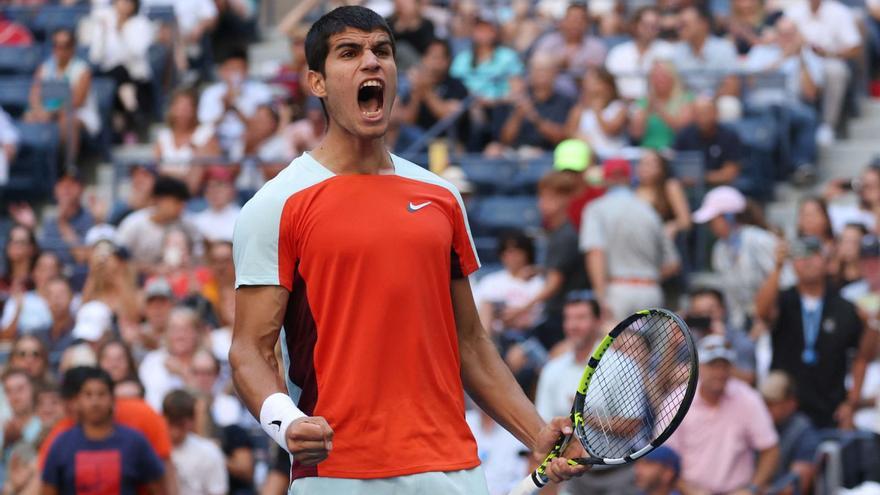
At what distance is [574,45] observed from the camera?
14.7 metres

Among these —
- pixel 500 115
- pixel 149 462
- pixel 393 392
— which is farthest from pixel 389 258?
pixel 500 115

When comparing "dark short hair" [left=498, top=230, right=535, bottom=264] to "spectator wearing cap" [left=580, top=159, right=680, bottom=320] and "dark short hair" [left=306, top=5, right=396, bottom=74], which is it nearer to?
"spectator wearing cap" [left=580, top=159, right=680, bottom=320]

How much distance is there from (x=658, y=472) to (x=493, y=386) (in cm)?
452

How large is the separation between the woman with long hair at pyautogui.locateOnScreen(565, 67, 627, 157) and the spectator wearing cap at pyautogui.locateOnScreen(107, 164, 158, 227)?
125 inches

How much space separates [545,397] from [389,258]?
5.32 meters

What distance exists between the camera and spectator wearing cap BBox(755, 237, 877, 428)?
34.6ft

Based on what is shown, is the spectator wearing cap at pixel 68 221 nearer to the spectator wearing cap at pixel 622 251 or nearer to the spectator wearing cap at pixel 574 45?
the spectator wearing cap at pixel 574 45

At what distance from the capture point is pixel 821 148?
14094 millimetres

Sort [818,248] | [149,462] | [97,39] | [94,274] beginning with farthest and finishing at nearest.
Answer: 1. [97,39]
2. [94,274]
3. [818,248]
4. [149,462]

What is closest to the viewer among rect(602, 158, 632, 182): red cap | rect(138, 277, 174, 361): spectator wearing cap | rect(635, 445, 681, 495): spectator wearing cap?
rect(635, 445, 681, 495): spectator wearing cap

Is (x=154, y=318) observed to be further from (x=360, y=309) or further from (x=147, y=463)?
(x=360, y=309)

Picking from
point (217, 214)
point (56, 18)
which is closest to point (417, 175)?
point (217, 214)

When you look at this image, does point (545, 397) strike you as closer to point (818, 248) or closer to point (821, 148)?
point (818, 248)

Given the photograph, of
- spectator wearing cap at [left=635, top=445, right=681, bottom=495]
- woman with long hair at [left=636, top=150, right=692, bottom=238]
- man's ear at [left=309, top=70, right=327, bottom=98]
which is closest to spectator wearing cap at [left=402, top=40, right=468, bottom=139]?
woman with long hair at [left=636, top=150, right=692, bottom=238]
